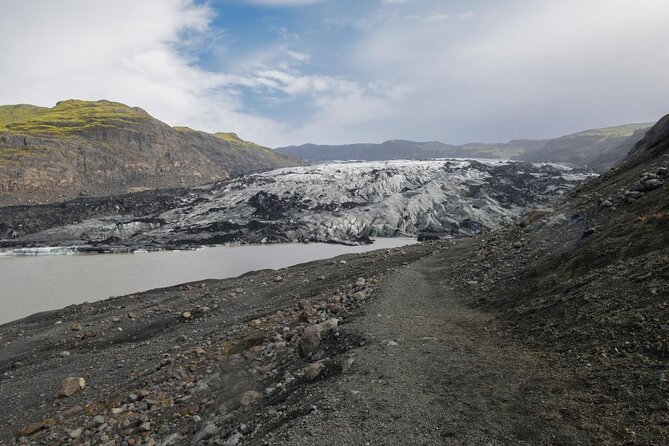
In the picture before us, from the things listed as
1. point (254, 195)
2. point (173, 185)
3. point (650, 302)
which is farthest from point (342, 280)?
point (173, 185)

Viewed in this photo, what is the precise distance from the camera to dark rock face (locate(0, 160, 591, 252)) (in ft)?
135

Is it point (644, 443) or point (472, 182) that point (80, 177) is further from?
point (644, 443)

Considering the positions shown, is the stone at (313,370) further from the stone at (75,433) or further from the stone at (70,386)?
the stone at (70,386)

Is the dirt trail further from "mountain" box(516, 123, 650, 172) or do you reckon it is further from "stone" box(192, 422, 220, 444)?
"mountain" box(516, 123, 650, 172)

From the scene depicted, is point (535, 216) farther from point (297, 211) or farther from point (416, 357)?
point (297, 211)

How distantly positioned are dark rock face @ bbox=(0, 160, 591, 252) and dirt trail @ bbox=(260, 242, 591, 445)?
3178cm

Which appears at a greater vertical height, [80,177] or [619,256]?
[80,177]

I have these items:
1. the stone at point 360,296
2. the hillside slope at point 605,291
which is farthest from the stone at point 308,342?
the hillside slope at point 605,291

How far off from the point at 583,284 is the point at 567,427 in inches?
160

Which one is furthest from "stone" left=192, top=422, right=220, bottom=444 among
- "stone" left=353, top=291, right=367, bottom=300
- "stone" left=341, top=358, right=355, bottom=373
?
"stone" left=353, top=291, right=367, bottom=300

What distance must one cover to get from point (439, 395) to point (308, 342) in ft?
9.21

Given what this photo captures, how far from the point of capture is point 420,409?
16.0 feet

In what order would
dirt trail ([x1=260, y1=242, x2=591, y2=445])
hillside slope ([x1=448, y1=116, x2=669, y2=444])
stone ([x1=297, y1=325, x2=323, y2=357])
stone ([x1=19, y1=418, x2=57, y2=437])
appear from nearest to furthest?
dirt trail ([x1=260, y1=242, x2=591, y2=445])
hillside slope ([x1=448, y1=116, x2=669, y2=444])
stone ([x1=297, y1=325, x2=323, y2=357])
stone ([x1=19, y1=418, x2=57, y2=437])

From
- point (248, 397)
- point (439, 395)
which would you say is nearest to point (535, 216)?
point (439, 395)
